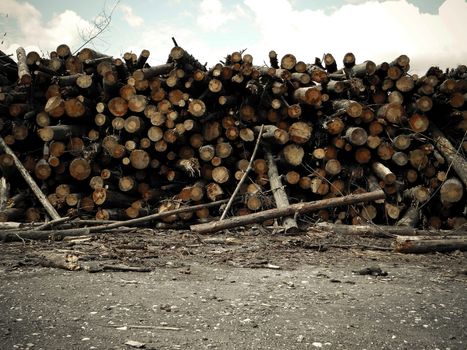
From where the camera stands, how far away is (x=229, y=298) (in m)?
2.84

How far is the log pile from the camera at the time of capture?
6.02 meters

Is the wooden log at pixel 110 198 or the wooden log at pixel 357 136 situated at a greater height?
the wooden log at pixel 357 136

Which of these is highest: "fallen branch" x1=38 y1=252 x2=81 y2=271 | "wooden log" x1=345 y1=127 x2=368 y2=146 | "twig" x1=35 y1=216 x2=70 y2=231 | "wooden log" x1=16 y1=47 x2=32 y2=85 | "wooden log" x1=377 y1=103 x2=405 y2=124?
"wooden log" x1=16 y1=47 x2=32 y2=85

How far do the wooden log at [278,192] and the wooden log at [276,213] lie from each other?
152 millimetres

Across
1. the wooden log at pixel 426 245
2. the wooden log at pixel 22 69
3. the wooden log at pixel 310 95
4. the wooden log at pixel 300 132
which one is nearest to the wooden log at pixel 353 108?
the wooden log at pixel 310 95

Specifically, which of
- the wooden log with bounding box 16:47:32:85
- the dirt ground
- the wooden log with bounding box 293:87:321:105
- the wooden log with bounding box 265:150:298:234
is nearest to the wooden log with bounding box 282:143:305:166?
the wooden log with bounding box 265:150:298:234

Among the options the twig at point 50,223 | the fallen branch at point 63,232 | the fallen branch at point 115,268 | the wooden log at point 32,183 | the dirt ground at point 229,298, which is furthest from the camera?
the wooden log at point 32,183

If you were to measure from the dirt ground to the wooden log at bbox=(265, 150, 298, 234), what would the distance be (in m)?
0.69

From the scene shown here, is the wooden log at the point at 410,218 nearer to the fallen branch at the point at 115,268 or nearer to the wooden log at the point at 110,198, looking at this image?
the fallen branch at the point at 115,268

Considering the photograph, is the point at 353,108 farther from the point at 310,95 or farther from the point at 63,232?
the point at 63,232

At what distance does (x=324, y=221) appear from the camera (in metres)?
5.95

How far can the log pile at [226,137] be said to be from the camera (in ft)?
19.7

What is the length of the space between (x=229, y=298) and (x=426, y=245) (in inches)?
110

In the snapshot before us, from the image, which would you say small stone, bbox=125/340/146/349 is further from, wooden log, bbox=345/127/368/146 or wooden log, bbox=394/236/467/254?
wooden log, bbox=345/127/368/146
